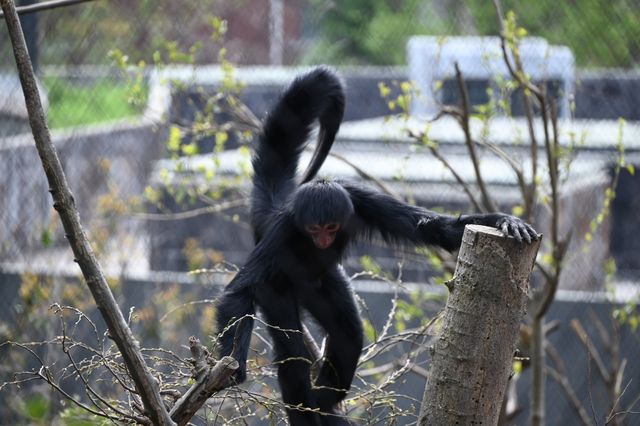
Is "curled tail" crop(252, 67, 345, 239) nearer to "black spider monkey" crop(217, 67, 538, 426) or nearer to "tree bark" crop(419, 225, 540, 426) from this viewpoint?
"black spider monkey" crop(217, 67, 538, 426)

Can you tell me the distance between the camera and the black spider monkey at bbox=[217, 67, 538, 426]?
11.5 feet

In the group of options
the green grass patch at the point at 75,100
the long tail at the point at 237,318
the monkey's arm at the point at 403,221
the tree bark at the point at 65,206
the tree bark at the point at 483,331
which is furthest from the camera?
the green grass patch at the point at 75,100

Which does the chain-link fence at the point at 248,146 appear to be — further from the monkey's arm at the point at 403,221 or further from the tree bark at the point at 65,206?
the tree bark at the point at 65,206

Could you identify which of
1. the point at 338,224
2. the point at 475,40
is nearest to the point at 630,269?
the point at 475,40

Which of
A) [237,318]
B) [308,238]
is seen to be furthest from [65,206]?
[308,238]

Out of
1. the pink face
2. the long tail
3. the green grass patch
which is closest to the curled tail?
the pink face

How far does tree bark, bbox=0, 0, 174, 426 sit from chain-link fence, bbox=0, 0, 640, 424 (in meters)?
3.90

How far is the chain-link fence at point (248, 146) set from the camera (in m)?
6.67

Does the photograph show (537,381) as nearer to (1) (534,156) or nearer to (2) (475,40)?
(1) (534,156)

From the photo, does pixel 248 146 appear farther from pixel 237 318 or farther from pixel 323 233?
pixel 237 318

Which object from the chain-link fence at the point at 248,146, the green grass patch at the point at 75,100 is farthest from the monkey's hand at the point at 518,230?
the green grass patch at the point at 75,100

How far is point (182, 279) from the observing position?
22.7 feet

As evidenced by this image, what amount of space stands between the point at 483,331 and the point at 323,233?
3.69 feet

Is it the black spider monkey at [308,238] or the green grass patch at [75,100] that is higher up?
the green grass patch at [75,100]
